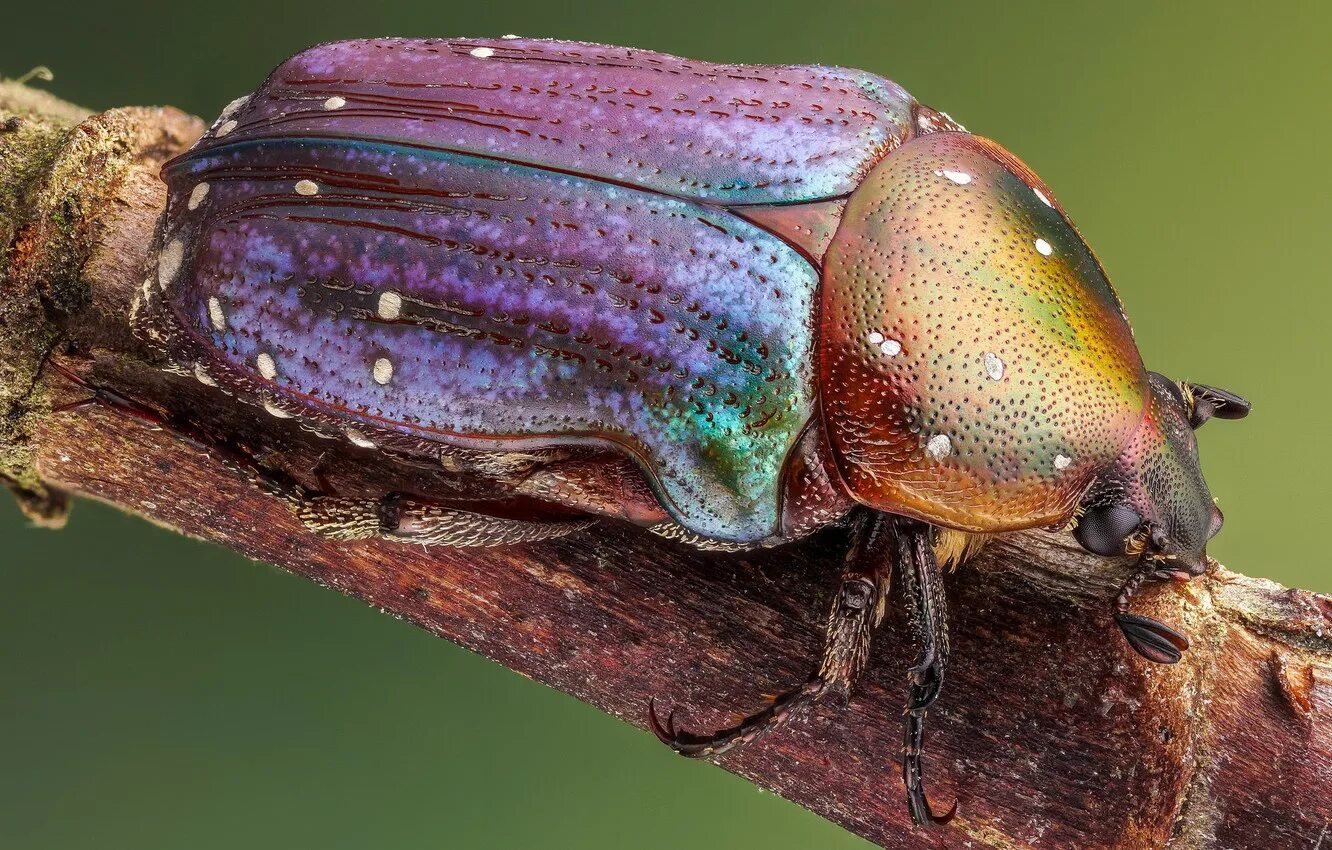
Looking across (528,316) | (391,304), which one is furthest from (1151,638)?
(391,304)

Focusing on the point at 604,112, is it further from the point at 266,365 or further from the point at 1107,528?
the point at 1107,528

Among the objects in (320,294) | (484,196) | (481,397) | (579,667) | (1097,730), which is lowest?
(579,667)

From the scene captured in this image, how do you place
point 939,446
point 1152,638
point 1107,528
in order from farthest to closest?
point 1107,528
point 939,446
point 1152,638

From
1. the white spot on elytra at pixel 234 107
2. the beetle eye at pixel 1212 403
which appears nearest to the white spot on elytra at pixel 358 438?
the white spot on elytra at pixel 234 107

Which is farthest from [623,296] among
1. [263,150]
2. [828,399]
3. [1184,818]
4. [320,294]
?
[1184,818]

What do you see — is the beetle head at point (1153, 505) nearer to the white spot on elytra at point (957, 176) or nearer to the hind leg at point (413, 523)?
the white spot on elytra at point (957, 176)

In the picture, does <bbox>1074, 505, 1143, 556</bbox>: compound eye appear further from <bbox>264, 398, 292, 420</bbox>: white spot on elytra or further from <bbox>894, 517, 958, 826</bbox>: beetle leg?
<bbox>264, 398, 292, 420</bbox>: white spot on elytra

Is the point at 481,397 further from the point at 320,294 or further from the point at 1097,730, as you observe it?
the point at 1097,730
